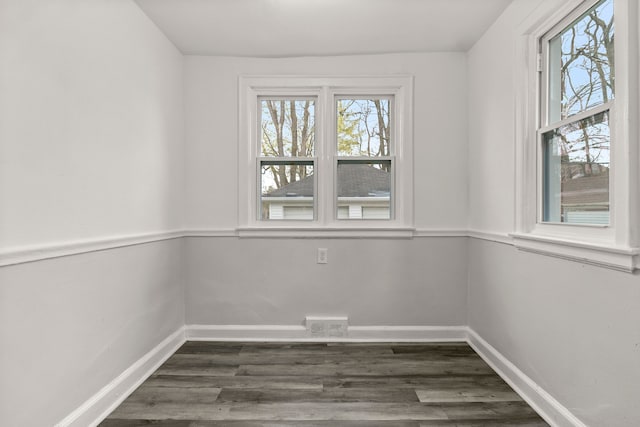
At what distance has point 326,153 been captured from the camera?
3.02 metres

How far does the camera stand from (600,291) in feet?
5.15

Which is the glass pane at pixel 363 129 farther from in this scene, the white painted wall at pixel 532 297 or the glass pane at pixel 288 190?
the white painted wall at pixel 532 297

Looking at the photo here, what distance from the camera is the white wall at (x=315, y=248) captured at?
9.77 ft

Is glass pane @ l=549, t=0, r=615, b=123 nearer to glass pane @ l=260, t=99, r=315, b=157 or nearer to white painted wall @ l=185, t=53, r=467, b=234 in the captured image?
white painted wall @ l=185, t=53, r=467, b=234

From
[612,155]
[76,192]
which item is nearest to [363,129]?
[612,155]

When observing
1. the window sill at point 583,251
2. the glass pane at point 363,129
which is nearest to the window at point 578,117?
the window sill at point 583,251

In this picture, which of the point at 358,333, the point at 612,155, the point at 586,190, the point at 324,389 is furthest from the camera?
the point at 358,333

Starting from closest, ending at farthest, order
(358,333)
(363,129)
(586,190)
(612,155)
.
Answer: (612,155) < (586,190) < (358,333) < (363,129)

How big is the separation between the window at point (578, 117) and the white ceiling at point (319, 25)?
1.90ft

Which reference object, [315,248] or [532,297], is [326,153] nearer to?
[315,248]

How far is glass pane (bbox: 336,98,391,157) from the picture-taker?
3.07m

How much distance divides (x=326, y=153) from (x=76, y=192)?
177 centimetres

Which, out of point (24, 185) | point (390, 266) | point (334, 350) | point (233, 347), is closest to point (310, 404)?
point (334, 350)

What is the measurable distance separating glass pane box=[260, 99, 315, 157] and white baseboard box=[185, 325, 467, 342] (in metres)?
1.40
